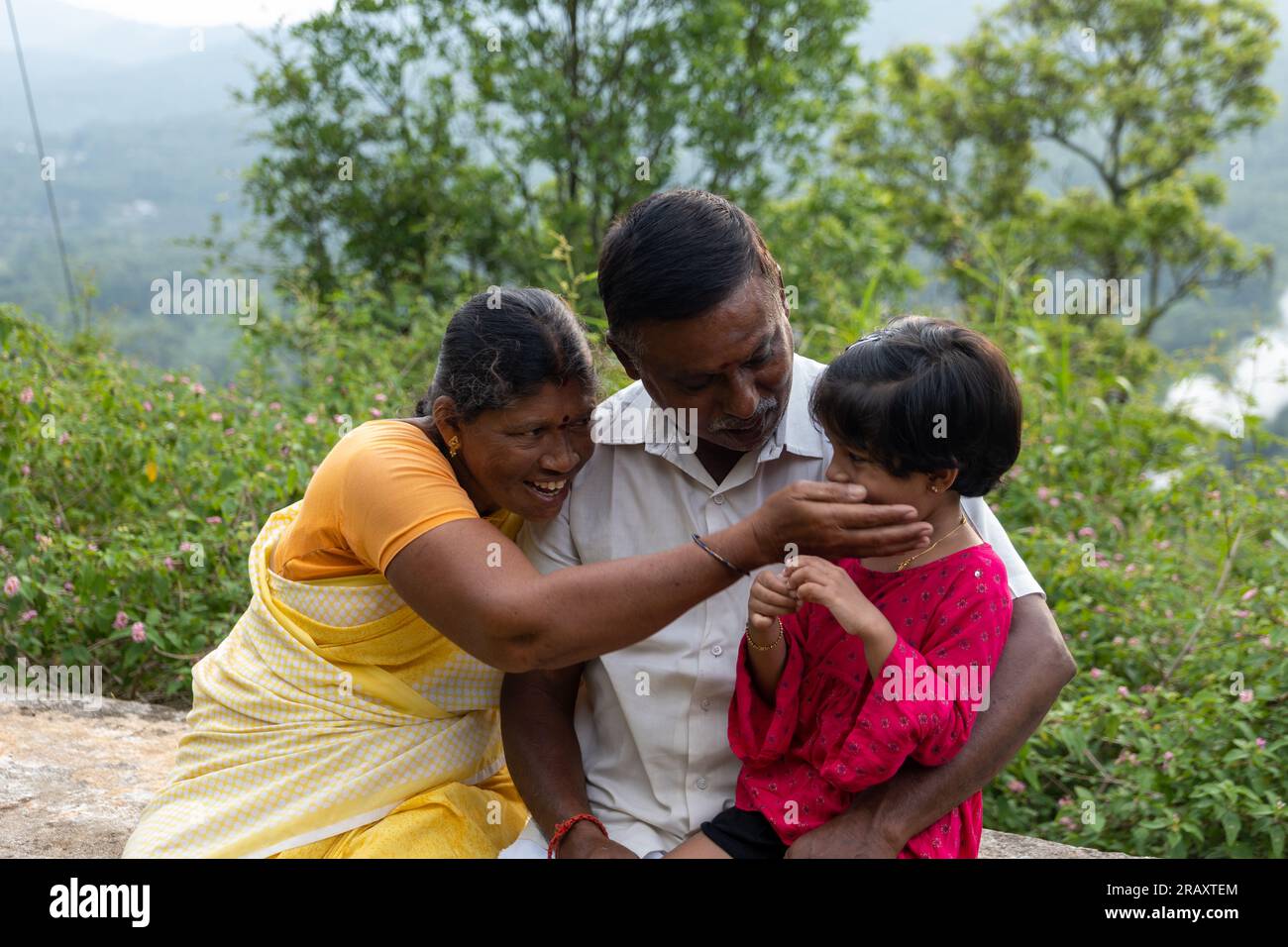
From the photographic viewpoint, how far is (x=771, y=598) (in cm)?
217

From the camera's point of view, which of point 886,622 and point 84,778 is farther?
point 84,778

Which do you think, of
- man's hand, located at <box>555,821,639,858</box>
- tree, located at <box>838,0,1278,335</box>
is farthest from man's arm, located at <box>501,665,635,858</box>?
tree, located at <box>838,0,1278,335</box>

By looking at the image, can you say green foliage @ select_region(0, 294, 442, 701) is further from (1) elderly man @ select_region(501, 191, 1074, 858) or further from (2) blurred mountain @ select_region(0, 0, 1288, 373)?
(2) blurred mountain @ select_region(0, 0, 1288, 373)

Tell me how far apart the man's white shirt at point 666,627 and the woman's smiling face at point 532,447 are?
0.12m

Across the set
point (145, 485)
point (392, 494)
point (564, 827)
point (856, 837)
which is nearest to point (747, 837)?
point (856, 837)

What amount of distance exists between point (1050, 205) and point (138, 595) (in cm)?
1626

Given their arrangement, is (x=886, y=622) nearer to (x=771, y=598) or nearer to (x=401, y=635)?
(x=771, y=598)

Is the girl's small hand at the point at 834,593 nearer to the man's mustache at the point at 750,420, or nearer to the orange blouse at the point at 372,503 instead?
the man's mustache at the point at 750,420

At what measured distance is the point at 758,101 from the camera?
9641 mm

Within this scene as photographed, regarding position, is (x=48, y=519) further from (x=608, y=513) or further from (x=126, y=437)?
(x=608, y=513)

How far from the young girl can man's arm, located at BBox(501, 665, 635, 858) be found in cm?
19

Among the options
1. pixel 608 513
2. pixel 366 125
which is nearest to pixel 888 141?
pixel 366 125

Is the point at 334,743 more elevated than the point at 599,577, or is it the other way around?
the point at 599,577

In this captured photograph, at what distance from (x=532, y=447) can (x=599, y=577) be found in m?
0.36
